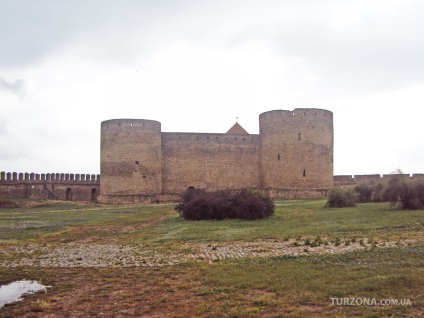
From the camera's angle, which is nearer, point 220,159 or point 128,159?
point 128,159

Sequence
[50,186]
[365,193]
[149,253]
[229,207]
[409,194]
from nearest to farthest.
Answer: [149,253], [409,194], [229,207], [365,193], [50,186]

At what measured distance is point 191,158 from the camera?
1278 inches

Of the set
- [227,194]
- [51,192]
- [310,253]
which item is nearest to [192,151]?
[51,192]

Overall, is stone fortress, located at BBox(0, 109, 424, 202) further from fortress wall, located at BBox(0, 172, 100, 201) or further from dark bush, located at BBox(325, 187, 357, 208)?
dark bush, located at BBox(325, 187, 357, 208)

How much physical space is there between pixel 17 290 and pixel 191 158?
87.6ft

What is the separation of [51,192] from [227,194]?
76.8ft

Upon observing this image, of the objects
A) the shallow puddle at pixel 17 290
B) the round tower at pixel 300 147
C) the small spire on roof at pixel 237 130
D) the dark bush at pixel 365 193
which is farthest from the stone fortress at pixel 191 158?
the shallow puddle at pixel 17 290

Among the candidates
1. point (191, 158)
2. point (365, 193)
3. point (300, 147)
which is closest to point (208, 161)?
point (191, 158)

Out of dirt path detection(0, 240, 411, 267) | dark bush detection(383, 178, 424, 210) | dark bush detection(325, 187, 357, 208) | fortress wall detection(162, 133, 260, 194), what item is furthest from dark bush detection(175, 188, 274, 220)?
fortress wall detection(162, 133, 260, 194)

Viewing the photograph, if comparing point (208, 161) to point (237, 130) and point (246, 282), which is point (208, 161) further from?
point (246, 282)

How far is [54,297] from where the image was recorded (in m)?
5.41

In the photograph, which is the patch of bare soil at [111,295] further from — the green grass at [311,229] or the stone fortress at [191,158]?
the stone fortress at [191,158]

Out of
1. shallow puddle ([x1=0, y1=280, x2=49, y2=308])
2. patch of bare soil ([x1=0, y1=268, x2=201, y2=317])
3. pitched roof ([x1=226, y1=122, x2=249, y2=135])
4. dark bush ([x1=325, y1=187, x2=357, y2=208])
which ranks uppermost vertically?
pitched roof ([x1=226, y1=122, x2=249, y2=135])

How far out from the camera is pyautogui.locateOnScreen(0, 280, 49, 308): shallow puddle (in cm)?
538
